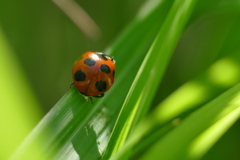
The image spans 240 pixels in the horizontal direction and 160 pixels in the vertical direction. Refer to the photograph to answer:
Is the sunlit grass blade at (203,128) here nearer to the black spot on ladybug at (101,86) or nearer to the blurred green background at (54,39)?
the black spot on ladybug at (101,86)

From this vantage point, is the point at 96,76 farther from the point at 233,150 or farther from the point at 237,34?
the point at 233,150

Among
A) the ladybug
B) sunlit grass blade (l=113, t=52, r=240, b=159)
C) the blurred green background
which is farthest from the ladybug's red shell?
the blurred green background

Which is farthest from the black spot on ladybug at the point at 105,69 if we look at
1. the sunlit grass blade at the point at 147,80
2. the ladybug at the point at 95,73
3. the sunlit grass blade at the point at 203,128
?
the sunlit grass blade at the point at 203,128

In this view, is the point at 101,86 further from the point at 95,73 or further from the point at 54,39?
the point at 54,39

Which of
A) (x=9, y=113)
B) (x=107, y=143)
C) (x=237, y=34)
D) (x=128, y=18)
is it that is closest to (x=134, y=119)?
(x=107, y=143)

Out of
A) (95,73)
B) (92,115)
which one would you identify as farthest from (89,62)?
(92,115)

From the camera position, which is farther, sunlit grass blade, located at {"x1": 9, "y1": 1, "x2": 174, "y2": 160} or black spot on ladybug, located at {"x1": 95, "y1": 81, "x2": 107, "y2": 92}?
black spot on ladybug, located at {"x1": 95, "y1": 81, "x2": 107, "y2": 92}

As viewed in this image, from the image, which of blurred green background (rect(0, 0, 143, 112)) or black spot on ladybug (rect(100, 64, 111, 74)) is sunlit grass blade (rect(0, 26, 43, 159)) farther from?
blurred green background (rect(0, 0, 143, 112))
